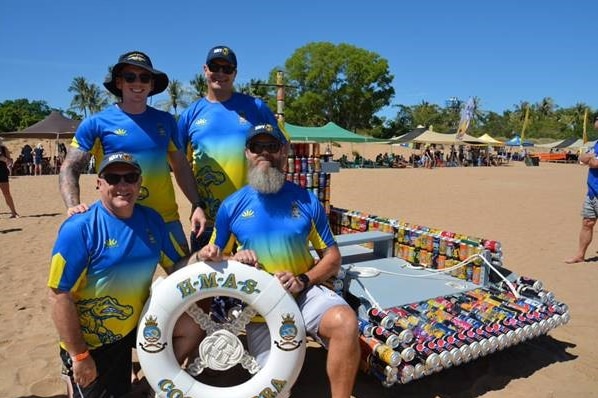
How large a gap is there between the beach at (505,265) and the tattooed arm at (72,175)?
3.96 ft

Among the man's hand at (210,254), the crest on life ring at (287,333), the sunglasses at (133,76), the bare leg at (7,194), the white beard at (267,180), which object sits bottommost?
the bare leg at (7,194)

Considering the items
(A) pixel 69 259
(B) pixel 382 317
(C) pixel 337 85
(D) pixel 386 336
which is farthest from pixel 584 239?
(C) pixel 337 85

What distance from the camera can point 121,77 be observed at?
7.88ft

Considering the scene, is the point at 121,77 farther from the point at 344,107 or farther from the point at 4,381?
the point at 344,107

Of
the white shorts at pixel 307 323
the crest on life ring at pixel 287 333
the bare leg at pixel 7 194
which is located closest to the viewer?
the crest on life ring at pixel 287 333

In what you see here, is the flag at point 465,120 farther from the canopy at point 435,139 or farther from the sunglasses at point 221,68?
the sunglasses at point 221,68

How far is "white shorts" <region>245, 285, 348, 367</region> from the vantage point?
223 cm

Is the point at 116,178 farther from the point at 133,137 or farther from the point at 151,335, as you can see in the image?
the point at 151,335

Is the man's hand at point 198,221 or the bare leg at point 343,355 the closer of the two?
the bare leg at point 343,355

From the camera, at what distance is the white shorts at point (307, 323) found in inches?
88.0

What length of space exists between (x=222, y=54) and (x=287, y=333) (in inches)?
Result: 64.7

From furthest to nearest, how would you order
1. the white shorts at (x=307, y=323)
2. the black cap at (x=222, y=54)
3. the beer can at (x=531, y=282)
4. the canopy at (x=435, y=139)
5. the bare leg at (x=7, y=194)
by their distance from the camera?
1. the canopy at (x=435, y=139)
2. the bare leg at (x=7, y=194)
3. the beer can at (x=531, y=282)
4. the black cap at (x=222, y=54)
5. the white shorts at (x=307, y=323)

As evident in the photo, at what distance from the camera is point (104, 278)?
6.43 feet

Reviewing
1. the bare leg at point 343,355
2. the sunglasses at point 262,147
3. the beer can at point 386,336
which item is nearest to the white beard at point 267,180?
the sunglasses at point 262,147
